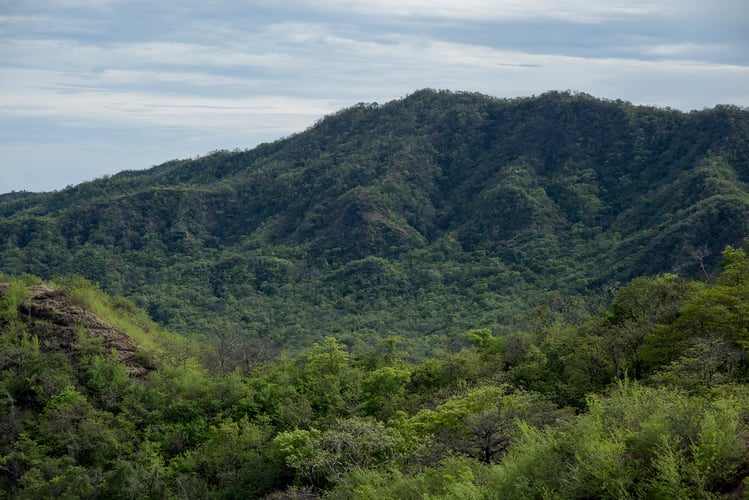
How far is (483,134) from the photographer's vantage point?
5123 inches

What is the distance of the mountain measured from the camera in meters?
83.5

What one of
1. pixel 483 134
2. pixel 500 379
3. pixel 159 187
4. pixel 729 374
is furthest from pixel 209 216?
pixel 729 374

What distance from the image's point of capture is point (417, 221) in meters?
114

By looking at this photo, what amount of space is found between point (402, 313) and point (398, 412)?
57.7 meters

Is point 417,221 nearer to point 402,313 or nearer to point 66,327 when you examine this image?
point 402,313

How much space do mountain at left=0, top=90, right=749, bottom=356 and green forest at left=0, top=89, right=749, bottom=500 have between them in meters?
0.48

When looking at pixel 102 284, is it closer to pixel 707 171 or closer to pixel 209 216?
pixel 209 216

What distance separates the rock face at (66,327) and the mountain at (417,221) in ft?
116

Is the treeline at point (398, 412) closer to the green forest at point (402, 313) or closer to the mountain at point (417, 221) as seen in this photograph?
the green forest at point (402, 313)

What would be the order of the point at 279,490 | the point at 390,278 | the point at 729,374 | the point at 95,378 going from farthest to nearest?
the point at 390,278 < the point at 95,378 < the point at 279,490 < the point at 729,374

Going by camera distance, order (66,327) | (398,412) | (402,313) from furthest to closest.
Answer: (402,313)
(66,327)
(398,412)

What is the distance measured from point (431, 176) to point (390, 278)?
3285cm

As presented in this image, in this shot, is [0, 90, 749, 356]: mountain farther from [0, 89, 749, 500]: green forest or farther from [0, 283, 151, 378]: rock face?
[0, 283, 151, 378]: rock face

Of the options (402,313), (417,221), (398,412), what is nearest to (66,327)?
(398,412)
